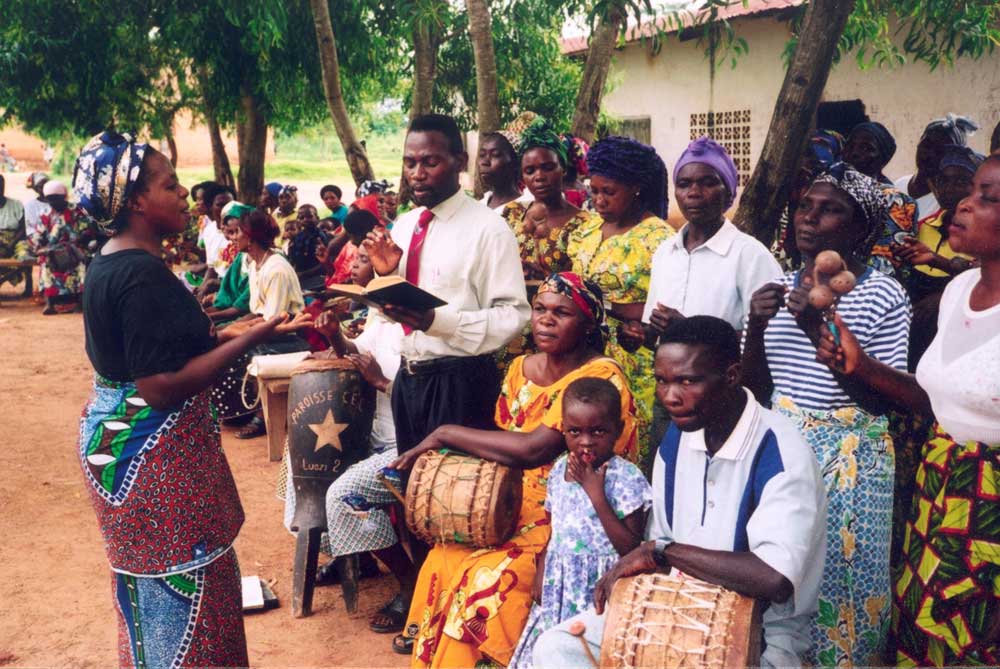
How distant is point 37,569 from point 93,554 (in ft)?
1.00

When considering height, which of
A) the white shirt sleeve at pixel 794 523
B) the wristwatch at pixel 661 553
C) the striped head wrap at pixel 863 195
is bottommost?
the wristwatch at pixel 661 553

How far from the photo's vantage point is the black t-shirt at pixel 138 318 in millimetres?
2799

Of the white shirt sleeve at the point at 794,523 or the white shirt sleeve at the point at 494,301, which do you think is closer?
the white shirt sleeve at the point at 794,523

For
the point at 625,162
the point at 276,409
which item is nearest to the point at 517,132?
the point at 625,162

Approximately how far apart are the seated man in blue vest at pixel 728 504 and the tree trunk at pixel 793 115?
227 cm

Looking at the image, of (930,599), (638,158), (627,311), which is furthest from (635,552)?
(638,158)

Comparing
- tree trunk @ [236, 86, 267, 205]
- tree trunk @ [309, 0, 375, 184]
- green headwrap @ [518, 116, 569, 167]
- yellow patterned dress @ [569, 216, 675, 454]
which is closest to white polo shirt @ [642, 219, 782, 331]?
yellow patterned dress @ [569, 216, 675, 454]

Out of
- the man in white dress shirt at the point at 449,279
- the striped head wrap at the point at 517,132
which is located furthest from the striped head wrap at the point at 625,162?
the striped head wrap at the point at 517,132

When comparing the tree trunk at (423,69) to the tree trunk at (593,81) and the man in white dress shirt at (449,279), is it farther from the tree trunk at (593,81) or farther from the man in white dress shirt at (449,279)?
the man in white dress shirt at (449,279)

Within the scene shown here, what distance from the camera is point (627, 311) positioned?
14.0 ft

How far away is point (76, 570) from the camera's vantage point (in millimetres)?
5121

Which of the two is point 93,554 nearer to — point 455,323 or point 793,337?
point 455,323

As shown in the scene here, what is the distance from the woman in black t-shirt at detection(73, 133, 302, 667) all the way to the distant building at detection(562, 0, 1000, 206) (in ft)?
20.8

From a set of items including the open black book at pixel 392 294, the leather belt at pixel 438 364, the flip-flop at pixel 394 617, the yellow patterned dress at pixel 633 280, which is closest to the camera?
the open black book at pixel 392 294
